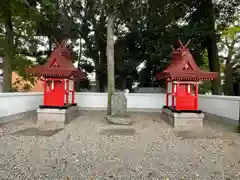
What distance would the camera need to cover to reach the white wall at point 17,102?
30.5 feet

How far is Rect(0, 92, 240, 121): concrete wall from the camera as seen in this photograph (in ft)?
31.2

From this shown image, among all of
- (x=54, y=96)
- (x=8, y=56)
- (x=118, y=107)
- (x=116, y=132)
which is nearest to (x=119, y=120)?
(x=118, y=107)

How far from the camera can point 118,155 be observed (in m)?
5.12

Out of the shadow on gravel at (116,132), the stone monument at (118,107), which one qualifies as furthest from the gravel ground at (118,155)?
the stone monument at (118,107)

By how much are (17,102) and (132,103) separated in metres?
Result: 7.18

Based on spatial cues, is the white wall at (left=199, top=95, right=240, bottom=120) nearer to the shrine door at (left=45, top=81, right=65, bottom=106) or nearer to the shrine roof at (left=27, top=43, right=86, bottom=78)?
the shrine roof at (left=27, top=43, right=86, bottom=78)

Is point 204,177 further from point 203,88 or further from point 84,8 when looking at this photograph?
point 203,88

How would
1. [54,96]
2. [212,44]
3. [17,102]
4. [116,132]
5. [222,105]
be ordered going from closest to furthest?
[116,132] < [54,96] < [17,102] < [222,105] < [212,44]

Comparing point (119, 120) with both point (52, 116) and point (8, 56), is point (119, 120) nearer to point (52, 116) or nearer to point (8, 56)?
point (52, 116)

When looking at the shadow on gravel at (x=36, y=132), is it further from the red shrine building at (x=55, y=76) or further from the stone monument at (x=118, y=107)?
the stone monument at (x=118, y=107)

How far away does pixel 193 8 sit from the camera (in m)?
15.0

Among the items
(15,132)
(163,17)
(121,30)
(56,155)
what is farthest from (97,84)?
(56,155)

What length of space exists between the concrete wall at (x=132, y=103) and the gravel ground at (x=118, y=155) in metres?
1.98

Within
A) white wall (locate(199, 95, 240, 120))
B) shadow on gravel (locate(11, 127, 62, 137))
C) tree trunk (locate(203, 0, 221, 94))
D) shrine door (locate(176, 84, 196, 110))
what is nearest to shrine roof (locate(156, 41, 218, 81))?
shrine door (locate(176, 84, 196, 110))
